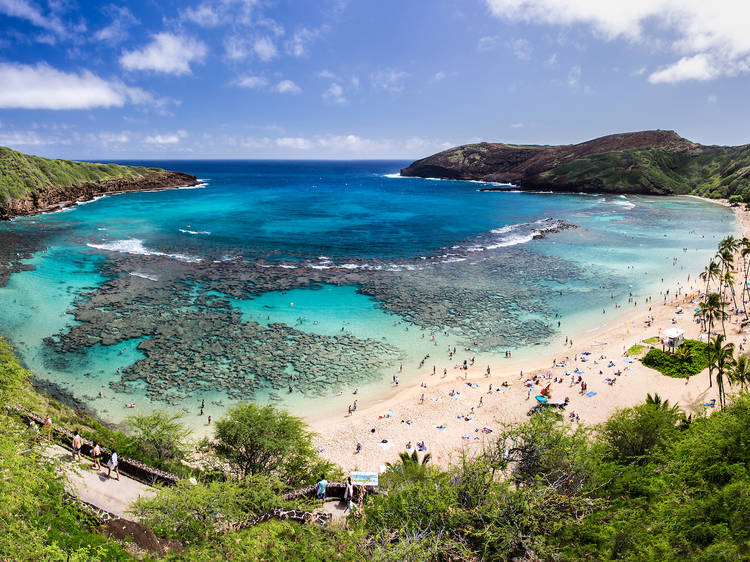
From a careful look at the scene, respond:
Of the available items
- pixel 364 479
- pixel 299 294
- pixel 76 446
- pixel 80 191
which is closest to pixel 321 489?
pixel 364 479

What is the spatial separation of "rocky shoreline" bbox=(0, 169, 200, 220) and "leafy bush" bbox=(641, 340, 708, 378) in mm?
125537

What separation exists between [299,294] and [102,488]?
3568 centimetres

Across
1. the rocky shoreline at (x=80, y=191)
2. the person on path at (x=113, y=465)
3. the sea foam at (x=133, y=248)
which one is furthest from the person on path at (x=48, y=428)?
the rocky shoreline at (x=80, y=191)

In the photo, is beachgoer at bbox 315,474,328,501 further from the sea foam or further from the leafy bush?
the sea foam

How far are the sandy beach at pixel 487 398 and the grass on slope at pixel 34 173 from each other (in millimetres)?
110003

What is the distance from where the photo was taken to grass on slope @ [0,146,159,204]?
98375 mm

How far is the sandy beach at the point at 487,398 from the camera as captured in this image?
28391 mm

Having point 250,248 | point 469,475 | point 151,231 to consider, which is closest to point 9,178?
point 151,231

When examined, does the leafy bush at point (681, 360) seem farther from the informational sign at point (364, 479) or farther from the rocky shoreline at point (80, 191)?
the rocky shoreline at point (80, 191)

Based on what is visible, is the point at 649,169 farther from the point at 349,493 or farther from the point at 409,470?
the point at 349,493

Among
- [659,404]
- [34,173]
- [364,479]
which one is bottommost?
[364,479]

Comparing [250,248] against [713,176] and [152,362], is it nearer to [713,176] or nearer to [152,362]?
[152,362]

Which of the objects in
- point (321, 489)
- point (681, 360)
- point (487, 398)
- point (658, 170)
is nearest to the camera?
point (321, 489)

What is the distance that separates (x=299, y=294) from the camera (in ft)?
175
